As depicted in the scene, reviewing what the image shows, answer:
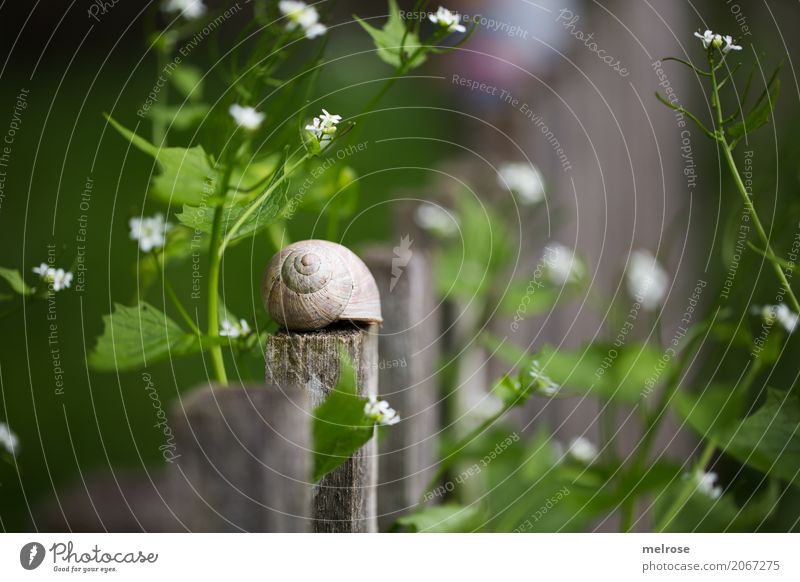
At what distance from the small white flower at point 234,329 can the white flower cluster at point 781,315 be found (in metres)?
0.63

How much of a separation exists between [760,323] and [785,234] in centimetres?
19

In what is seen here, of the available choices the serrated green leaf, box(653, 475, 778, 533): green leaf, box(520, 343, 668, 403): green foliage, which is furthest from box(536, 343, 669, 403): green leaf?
the serrated green leaf

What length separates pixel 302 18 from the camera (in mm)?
780

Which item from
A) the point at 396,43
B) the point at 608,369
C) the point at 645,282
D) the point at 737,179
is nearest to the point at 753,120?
the point at 737,179

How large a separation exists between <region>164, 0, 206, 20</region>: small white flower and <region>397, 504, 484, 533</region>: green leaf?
0.60 m

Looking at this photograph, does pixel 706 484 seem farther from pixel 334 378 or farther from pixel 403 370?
pixel 334 378

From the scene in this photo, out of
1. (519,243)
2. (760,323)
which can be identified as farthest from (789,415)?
(519,243)

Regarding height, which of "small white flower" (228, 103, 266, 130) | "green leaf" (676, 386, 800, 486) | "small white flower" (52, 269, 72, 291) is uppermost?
"small white flower" (228, 103, 266, 130)

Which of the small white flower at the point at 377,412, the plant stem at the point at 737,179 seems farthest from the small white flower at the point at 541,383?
the plant stem at the point at 737,179

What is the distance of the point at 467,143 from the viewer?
2834 mm

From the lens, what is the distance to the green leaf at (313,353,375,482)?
72cm

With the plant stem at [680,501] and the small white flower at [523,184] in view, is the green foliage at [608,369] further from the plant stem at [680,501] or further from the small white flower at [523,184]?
the small white flower at [523,184]

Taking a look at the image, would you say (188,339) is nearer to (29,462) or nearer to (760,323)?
(760,323)

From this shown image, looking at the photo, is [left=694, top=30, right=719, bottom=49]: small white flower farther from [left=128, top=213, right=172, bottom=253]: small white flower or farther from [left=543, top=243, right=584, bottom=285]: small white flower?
[left=543, top=243, right=584, bottom=285]: small white flower
